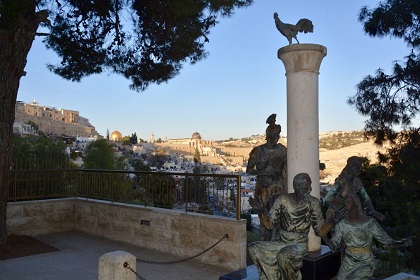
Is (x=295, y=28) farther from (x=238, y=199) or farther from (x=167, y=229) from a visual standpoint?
(x=167, y=229)

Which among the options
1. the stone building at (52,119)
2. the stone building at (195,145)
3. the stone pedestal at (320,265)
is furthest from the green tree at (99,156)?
the stone building at (195,145)

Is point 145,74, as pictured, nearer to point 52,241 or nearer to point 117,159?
point 52,241

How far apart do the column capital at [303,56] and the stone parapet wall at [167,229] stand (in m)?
2.79

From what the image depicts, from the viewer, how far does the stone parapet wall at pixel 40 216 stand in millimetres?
8641

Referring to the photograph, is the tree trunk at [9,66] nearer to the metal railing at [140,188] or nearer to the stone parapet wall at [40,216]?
the stone parapet wall at [40,216]

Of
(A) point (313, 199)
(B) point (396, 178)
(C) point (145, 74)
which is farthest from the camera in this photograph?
(B) point (396, 178)

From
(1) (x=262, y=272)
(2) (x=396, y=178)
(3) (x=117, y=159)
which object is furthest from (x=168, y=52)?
(3) (x=117, y=159)

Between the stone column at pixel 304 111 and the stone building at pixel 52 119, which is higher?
the stone building at pixel 52 119

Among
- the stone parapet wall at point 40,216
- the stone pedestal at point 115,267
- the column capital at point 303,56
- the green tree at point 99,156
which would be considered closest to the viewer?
the stone pedestal at point 115,267

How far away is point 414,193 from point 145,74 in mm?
9307

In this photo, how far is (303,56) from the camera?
476cm

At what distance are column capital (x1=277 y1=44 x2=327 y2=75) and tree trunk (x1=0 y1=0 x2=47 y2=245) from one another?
5.26 meters

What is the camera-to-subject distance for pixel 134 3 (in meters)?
9.67

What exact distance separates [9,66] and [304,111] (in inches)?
232
